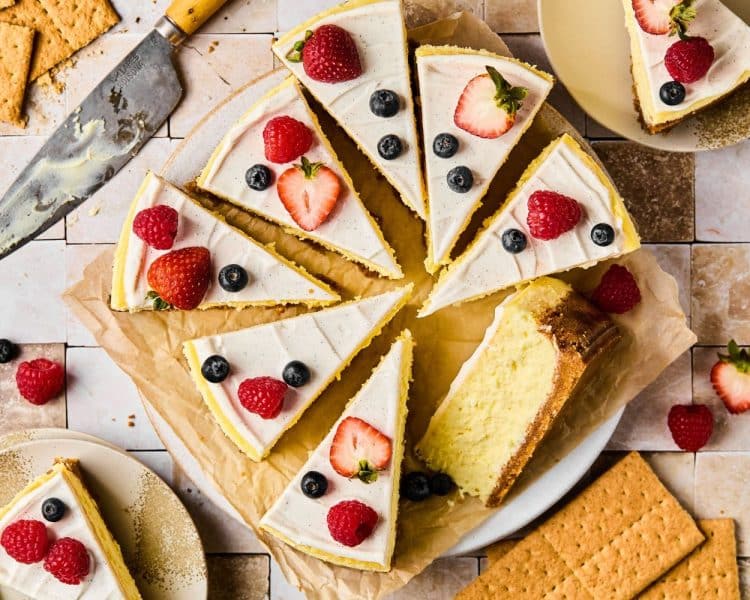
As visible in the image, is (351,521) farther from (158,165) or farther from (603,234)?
(158,165)

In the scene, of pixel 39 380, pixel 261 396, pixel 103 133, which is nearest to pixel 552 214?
pixel 261 396

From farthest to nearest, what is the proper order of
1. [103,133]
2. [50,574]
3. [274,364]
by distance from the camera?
[103,133] < [50,574] < [274,364]

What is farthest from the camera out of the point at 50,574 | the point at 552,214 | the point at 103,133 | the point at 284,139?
the point at 103,133

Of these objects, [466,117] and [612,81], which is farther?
[612,81]

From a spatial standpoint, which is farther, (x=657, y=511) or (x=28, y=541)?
(x=657, y=511)

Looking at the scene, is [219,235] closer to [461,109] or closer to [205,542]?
[461,109]

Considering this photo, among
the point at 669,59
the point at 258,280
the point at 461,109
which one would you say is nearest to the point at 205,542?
the point at 258,280

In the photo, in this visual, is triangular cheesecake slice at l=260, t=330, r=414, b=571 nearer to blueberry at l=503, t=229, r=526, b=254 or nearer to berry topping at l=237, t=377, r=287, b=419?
berry topping at l=237, t=377, r=287, b=419
